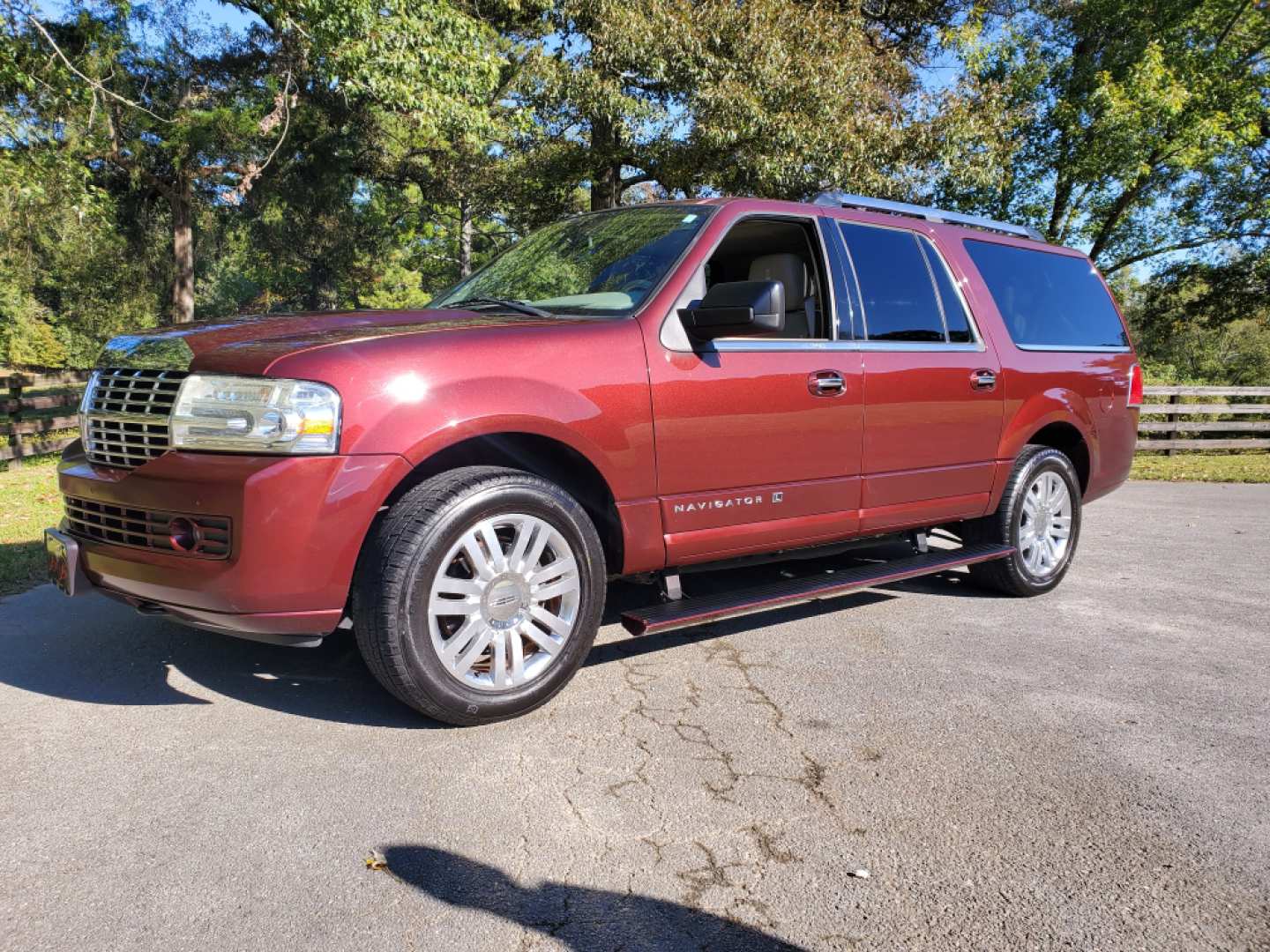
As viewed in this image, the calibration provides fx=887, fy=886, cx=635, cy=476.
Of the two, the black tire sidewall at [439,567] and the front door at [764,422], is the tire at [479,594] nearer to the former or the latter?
the black tire sidewall at [439,567]

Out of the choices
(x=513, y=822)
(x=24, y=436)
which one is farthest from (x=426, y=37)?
(x=513, y=822)

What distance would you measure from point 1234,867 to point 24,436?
48.8ft

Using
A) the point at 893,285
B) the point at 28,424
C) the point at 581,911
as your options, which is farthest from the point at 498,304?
the point at 28,424

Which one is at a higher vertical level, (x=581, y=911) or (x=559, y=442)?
(x=559, y=442)

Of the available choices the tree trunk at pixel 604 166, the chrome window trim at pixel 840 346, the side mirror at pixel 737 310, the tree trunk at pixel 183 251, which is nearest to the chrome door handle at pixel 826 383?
the chrome window trim at pixel 840 346

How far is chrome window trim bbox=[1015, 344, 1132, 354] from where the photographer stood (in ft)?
17.3

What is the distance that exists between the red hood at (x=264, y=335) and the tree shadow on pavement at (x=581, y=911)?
5.41 feet

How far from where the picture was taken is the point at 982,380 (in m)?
4.86

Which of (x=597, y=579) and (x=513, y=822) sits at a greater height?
(x=597, y=579)

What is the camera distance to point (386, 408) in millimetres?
2930

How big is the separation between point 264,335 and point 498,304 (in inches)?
42.8

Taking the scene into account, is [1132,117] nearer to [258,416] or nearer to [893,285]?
Result: [893,285]

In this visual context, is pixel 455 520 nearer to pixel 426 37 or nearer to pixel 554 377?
pixel 554 377

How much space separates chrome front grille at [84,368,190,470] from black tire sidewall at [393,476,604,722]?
967 mm
